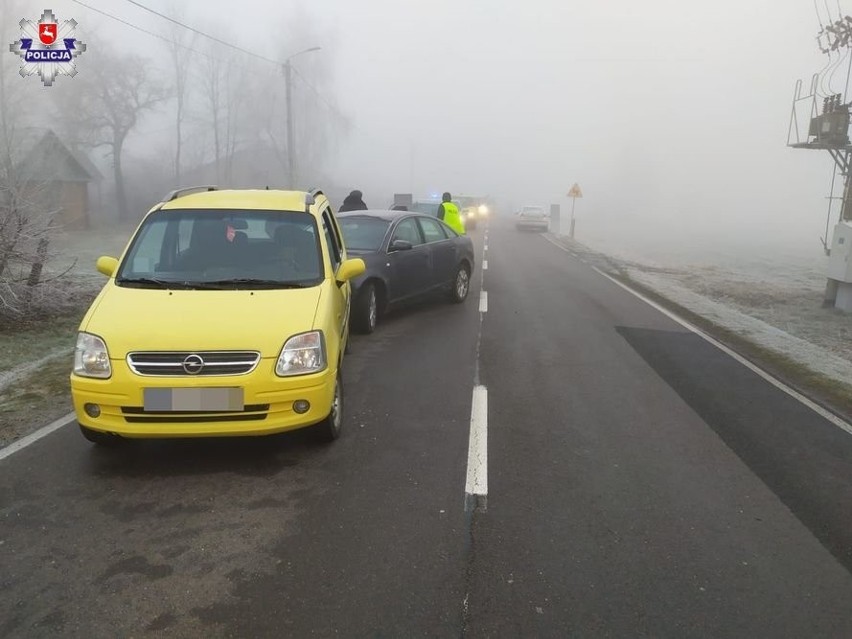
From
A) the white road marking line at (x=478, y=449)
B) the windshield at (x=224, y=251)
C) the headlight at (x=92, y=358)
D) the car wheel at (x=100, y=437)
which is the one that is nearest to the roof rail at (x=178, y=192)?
the windshield at (x=224, y=251)

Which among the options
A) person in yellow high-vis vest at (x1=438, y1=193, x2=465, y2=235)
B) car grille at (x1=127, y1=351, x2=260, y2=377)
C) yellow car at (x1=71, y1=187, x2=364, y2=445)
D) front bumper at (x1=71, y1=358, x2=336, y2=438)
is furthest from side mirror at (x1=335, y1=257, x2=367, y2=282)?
person in yellow high-vis vest at (x1=438, y1=193, x2=465, y2=235)

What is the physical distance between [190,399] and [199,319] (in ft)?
1.84

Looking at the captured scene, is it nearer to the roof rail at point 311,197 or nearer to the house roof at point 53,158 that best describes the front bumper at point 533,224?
the house roof at point 53,158

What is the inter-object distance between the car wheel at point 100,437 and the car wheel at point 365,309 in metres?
4.15

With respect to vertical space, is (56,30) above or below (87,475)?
above

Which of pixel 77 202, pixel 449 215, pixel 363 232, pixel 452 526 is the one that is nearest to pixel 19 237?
pixel 363 232

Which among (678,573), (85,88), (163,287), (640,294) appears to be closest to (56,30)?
(85,88)

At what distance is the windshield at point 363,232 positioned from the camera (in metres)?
8.86

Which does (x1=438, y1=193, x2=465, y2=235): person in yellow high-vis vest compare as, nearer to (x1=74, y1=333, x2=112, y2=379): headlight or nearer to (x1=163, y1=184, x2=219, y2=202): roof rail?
(x1=163, y1=184, x2=219, y2=202): roof rail

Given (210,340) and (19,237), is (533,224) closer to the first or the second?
(19,237)

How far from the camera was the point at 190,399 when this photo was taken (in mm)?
3992

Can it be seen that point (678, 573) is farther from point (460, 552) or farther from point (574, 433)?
point (574, 433)

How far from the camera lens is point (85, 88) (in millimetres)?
38531

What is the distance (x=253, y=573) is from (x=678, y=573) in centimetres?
213
